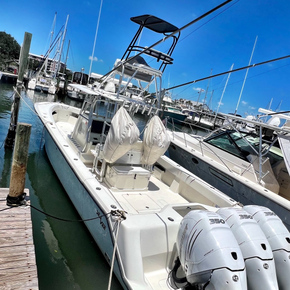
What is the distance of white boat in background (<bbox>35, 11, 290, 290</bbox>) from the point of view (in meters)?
2.53

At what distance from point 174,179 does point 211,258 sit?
3.43 m

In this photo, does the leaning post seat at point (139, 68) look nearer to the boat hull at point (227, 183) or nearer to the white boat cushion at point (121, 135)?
the white boat cushion at point (121, 135)

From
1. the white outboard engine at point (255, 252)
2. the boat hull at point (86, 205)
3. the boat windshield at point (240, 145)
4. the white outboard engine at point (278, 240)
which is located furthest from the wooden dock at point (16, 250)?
the boat windshield at point (240, 145)

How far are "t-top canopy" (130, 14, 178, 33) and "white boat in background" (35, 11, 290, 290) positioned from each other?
0.02 m

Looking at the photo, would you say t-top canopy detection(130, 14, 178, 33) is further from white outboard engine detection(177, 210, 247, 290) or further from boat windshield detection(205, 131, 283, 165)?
white outboard engine detection(177, 210, 247, 290)

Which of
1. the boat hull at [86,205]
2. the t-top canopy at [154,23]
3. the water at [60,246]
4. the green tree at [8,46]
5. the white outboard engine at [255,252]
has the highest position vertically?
the green tree at [8,46]

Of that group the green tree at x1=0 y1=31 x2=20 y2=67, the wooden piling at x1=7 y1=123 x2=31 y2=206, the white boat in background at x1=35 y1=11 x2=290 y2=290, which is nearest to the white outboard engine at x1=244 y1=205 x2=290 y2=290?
the white boat in background at x1=35 y1=11 x2=290 y2=290

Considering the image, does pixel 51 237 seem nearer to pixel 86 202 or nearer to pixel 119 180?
pixel 86 202

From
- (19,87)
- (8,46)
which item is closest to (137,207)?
(19,87)

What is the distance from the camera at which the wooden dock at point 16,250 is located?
241 cm

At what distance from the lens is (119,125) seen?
4434 mm

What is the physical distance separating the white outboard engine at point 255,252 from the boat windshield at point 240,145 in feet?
15.3

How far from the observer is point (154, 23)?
18.1 feet

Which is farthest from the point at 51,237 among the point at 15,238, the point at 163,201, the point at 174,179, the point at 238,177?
the point at 238,177
